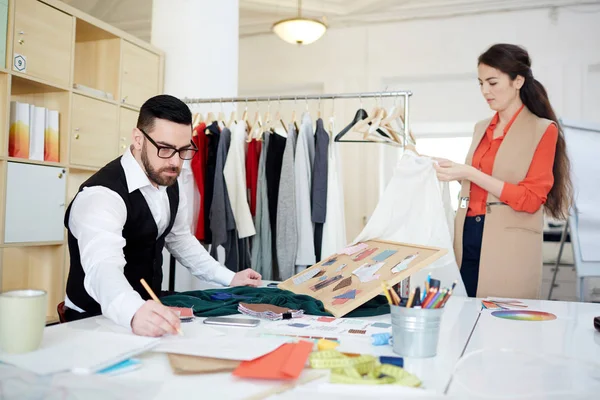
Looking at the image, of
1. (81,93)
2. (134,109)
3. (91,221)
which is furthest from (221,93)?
(91,221)

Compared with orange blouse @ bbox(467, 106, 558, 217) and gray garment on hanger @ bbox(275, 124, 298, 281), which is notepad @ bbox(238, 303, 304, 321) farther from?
gray garment on hanger @ bbox(275, 124, 298, 281)

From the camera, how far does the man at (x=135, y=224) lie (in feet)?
4.46

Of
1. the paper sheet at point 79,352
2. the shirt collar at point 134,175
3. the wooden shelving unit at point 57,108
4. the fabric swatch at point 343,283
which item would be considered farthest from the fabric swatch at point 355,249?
the wooden shelving unit at point 57,108

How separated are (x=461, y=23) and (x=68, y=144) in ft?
13.7

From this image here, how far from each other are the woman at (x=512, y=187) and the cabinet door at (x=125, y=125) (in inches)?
91.9

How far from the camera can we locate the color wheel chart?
4.88 feet

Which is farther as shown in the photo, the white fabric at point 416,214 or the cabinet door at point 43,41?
the cabinet door at point 43,41

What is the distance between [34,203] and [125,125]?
0.95 m

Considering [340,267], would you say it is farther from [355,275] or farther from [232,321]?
[232,321]

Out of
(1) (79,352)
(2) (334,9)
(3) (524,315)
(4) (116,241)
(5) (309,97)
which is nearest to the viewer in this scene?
(1) (79,352)

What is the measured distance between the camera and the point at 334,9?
576 centimetres

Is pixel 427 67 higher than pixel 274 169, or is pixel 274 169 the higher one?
pixel 427 67

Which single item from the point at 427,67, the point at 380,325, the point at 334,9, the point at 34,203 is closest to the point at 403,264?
the point at 380,325

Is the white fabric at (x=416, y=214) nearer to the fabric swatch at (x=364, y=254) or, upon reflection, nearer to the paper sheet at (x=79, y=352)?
the fabric swatch at (x=364, y=254)
